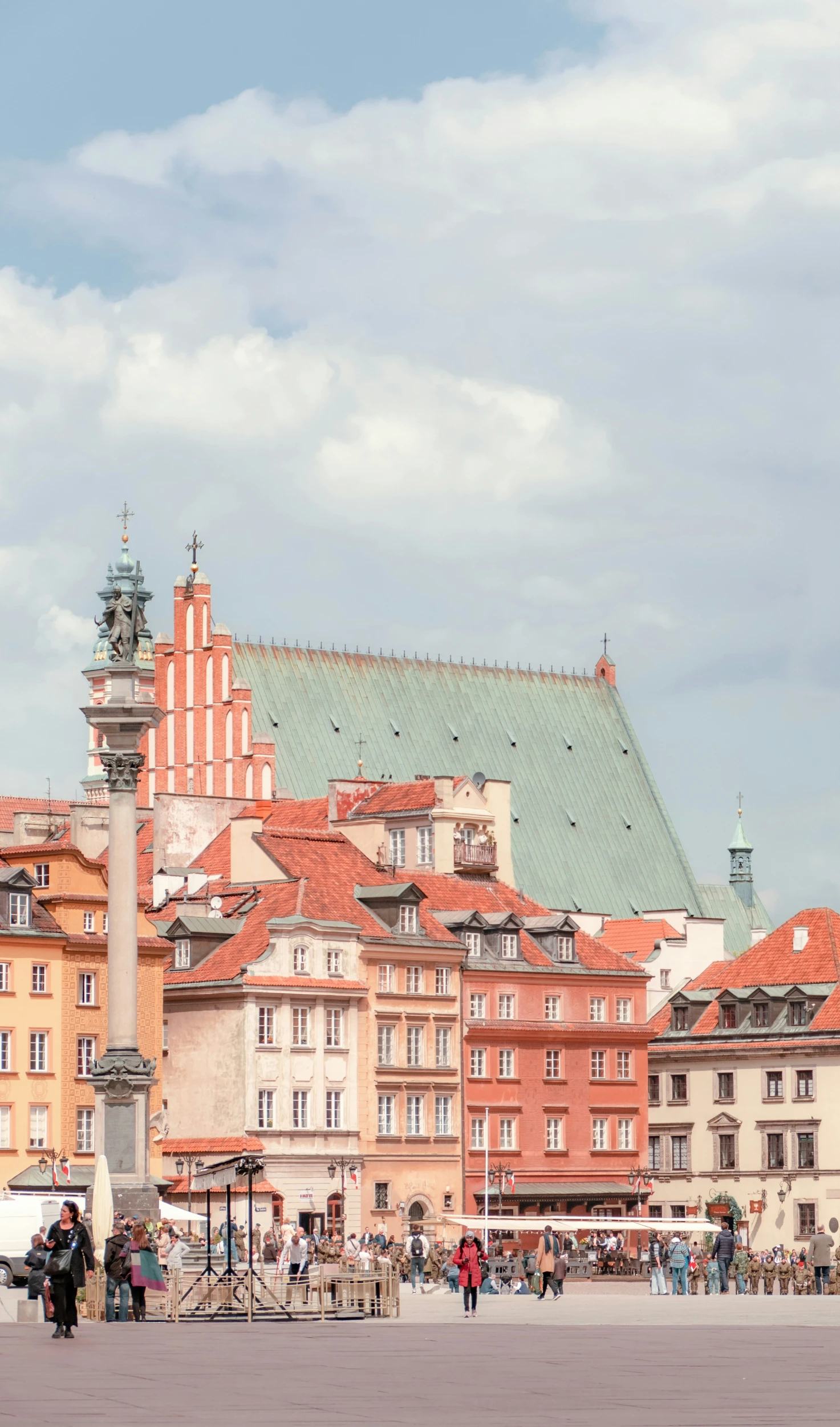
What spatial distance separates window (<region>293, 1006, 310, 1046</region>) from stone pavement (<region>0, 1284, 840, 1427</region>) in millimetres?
50394

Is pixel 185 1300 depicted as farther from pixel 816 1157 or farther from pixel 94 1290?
pixel 816 1157

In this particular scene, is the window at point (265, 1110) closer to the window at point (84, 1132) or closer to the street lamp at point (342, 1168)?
the street lamp at point (342, 1168)

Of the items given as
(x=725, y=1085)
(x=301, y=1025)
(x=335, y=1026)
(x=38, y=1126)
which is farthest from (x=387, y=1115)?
(x=725, y=1085)

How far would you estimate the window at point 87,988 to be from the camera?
92.2 metres

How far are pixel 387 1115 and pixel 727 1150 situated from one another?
19.1 m

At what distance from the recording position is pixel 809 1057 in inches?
4380

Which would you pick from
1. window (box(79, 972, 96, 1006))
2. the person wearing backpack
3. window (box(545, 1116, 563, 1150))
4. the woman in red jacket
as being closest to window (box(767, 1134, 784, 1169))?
window (box(545, 1116, 563, 1150))

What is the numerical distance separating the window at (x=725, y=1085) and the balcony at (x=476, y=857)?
13.1 m

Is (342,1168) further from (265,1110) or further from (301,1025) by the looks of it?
(301,1025)

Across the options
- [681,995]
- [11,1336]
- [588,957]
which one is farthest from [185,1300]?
[681,995]

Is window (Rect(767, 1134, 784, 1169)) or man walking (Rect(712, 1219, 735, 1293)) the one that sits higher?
window (Rect(767, 1134, 784, 1169))

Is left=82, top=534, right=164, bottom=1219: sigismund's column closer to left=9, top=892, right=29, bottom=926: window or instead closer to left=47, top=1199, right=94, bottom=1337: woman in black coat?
left=47, top=1199, right=94, bottom=1337: woman in black coat

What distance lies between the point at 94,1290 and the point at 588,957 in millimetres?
65937

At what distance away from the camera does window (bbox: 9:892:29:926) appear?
298 feet
